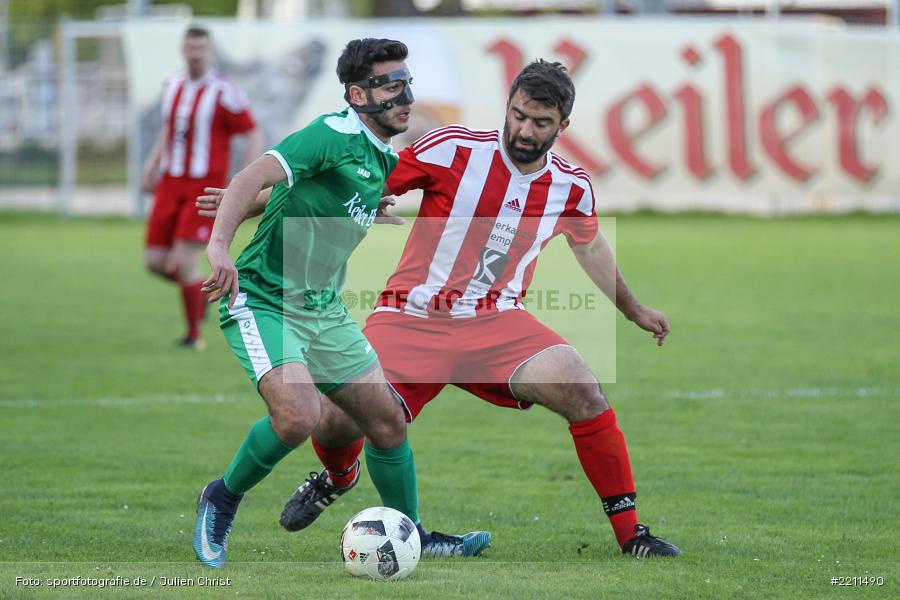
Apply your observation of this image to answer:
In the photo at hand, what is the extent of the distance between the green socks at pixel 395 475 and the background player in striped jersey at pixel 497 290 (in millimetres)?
211

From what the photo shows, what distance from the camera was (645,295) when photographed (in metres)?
13.2

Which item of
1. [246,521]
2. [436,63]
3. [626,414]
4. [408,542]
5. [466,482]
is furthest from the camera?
[436,63]

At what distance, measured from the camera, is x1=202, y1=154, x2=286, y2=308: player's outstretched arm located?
422 cm

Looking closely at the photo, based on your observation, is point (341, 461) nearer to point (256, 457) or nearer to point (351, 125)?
point (256, 457)

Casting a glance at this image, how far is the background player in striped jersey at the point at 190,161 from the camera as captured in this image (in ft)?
34.1

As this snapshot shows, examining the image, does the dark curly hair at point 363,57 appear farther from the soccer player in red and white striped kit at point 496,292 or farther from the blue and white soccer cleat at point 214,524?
the blue and white soccer cleat at point 214,524

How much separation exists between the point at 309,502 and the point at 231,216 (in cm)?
134

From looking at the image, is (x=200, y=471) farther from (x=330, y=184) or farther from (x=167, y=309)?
(x=167, y=309)

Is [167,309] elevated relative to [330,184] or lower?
lower

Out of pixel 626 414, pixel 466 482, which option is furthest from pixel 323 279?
pixel 626 414

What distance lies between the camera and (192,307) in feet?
33.8

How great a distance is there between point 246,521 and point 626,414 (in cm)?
298

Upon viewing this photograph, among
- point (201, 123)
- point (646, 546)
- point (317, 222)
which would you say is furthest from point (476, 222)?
point (201, 123)

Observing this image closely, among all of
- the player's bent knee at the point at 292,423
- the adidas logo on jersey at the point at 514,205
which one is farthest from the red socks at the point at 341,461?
the adidas logo on jersey at the point at 514,205
